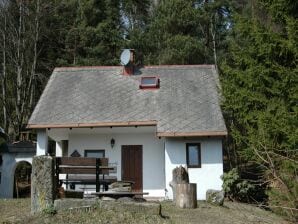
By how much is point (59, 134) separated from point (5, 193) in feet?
12.2

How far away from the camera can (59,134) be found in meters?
19.4

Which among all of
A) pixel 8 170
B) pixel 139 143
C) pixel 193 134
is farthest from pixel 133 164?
pixel 8 170

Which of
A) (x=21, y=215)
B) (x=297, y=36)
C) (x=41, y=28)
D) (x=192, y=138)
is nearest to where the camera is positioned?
(x=21, y=215)

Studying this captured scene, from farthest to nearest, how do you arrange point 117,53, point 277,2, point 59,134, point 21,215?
point 117,53 < point 59,134 < point 277,2 < point 21,215

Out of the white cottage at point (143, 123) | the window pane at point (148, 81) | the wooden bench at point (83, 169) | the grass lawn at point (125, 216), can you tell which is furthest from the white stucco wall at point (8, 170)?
the wooden bench at point (83, 169)

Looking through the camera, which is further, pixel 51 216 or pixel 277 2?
pixel 277 2

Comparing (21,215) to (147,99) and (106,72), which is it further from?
(106,72)

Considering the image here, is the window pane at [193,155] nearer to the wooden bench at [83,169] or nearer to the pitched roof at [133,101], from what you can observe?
the pitched roof at [133,101]

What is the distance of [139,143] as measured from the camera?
18.8 m

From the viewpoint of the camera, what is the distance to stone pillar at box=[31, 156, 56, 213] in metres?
9.48

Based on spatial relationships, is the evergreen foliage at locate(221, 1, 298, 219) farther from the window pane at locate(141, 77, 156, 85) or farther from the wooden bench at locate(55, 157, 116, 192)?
the window pane at locate(141, 77, 156, 85)

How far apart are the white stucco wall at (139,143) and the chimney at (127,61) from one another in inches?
146

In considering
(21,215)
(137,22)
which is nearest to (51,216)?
(21,215)

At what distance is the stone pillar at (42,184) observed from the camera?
31.1ft
